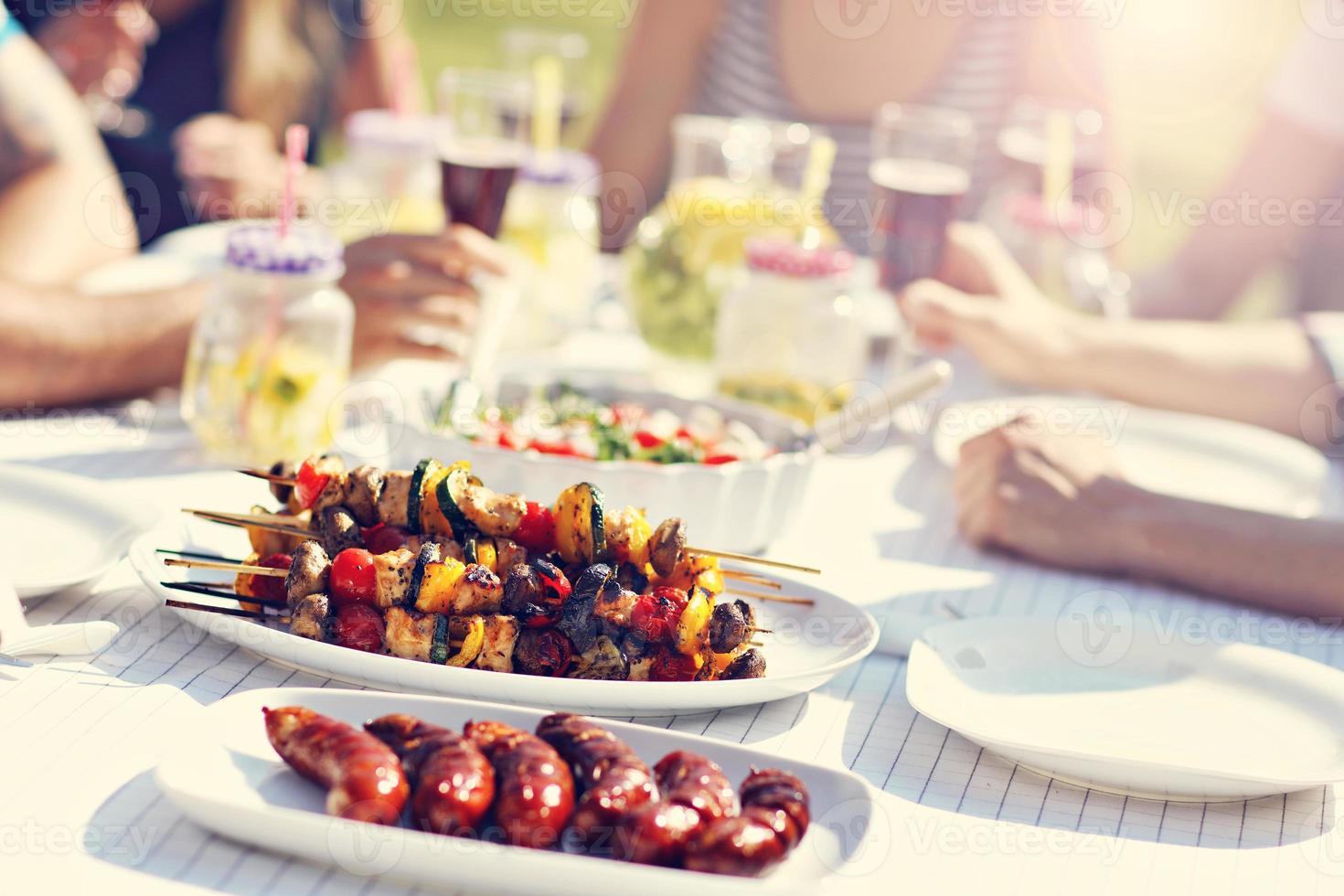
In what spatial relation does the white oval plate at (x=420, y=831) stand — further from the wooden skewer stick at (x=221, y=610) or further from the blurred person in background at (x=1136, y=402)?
the blurred person in background at (x=1136, y=402)

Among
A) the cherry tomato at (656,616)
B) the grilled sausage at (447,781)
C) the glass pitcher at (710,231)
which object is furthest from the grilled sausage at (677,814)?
the glass pitcher at (710,231)

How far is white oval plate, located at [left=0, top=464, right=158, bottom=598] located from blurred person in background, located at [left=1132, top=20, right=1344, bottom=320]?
3144mm

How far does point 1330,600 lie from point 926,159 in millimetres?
1224

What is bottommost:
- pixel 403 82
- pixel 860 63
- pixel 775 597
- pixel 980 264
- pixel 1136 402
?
pixel 1136 402

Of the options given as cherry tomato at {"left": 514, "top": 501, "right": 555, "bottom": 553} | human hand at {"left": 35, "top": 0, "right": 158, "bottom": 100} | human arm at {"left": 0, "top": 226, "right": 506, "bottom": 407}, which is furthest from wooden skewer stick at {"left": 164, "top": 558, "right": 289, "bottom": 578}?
human hand at {"left": 35, "top": 0, "right": 158, "bottom": 100}

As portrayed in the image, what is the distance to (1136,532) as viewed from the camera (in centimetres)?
191

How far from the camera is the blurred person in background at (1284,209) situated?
3.98 m

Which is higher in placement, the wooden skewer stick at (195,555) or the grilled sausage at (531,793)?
the grilled sausage at (531,793)

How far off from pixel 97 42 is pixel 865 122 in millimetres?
2404

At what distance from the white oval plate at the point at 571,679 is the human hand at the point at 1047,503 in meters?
0.57

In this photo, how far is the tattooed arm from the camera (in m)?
2.91

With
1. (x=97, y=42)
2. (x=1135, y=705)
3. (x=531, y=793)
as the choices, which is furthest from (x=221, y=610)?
(x=97, y=42)

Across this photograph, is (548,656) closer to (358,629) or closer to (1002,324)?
(358,629)

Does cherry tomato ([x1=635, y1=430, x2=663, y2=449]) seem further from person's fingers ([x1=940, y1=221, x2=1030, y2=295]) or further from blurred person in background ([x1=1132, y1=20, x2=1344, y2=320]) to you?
blurred person in background ([x1=1132, y1=20, x2=1344, y2=320])
